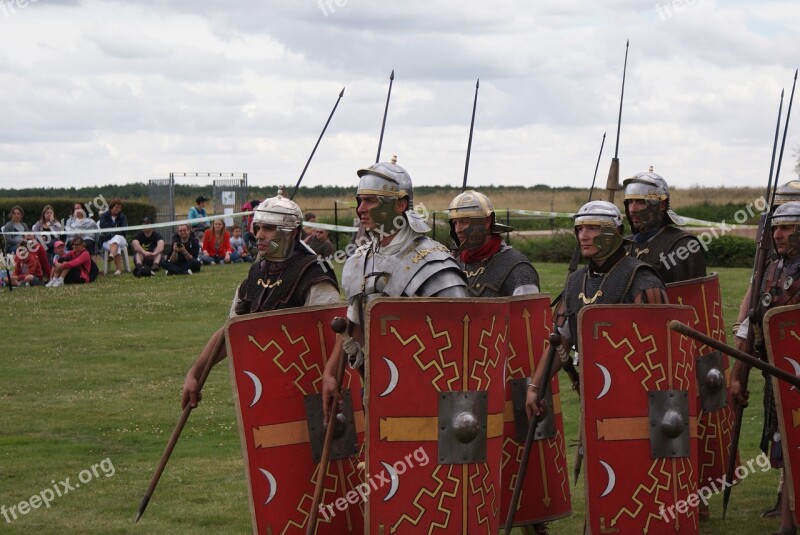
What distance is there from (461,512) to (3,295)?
13.7m

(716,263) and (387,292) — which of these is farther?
(716,263)

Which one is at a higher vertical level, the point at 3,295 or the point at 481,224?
the point at 481,224

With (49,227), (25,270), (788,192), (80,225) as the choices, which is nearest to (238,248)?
(80,225)

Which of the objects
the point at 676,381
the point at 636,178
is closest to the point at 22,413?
the point at 636,178

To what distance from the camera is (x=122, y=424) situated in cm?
923

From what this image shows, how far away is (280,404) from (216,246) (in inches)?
696

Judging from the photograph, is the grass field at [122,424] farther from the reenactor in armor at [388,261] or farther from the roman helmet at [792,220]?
the reenactor in armor at [388,261]

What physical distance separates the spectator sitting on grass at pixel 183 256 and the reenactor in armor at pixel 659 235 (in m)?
14.3

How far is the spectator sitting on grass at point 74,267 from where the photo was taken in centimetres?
1841

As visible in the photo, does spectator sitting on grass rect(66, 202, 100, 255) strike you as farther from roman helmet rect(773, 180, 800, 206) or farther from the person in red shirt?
roman helmet rect(773, 180, 800, 206)

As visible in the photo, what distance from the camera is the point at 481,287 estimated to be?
6062 mm

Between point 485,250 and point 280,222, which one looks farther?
point 485,250

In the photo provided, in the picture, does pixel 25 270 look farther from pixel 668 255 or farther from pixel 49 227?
pixel 668 255

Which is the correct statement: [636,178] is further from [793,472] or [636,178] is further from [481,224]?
[793,472]
